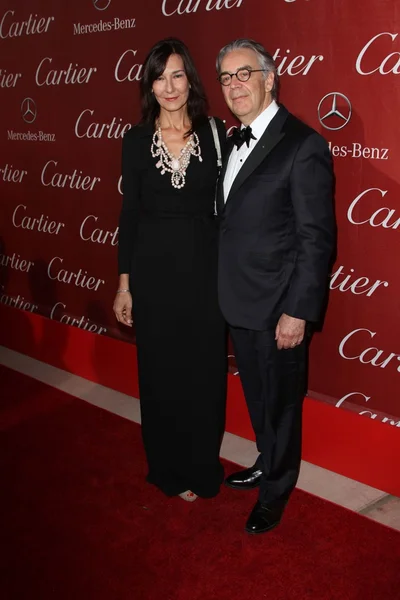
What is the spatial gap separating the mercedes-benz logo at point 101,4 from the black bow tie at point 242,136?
164cm

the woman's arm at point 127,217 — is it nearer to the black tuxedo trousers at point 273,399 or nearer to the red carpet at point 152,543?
the black tuxedo trousers at point 273,399

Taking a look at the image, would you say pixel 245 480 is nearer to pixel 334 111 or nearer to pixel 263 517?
pixel 263 517

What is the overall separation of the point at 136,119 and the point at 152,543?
2.14 meters

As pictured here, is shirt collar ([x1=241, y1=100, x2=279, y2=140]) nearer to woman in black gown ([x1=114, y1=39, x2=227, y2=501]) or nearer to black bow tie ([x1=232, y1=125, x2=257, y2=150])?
black bow tie ([x1=232, y1=125, x2=257, y2=150])

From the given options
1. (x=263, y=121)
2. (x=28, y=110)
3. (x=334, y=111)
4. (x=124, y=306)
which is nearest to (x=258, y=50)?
(x=263, y=121)

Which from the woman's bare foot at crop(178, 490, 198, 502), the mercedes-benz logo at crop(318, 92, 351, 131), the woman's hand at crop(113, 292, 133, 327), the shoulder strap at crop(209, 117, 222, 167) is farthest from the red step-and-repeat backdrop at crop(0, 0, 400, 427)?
the woman's hand at crop(113, 292, 133, 327)

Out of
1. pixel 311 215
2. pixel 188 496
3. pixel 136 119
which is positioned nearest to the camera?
pixel 311 215

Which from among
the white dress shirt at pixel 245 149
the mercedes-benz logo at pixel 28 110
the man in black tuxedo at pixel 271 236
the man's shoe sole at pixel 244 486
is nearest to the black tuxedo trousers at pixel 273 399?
the man in black tuxedo at pixel 271 236

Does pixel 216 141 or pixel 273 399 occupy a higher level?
pixel 216 141

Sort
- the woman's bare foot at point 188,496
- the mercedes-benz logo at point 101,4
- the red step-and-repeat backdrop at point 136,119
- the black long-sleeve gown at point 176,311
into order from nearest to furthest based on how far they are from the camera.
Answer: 1. the black long-sleeve gown at point 176,311
2. the red step-and-repeat backdrop at point 136,119
3. the woman's bare foot at point 188,496
4. the mercedes-benz logo at point 101,4

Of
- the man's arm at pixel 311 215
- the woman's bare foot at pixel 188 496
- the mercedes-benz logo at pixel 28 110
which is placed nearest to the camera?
the man's arm at pixel 311 215

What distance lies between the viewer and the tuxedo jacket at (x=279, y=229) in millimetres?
2092

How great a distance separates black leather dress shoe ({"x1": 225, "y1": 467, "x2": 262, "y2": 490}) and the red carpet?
4 cm

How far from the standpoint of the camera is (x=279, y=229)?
2.20 m
